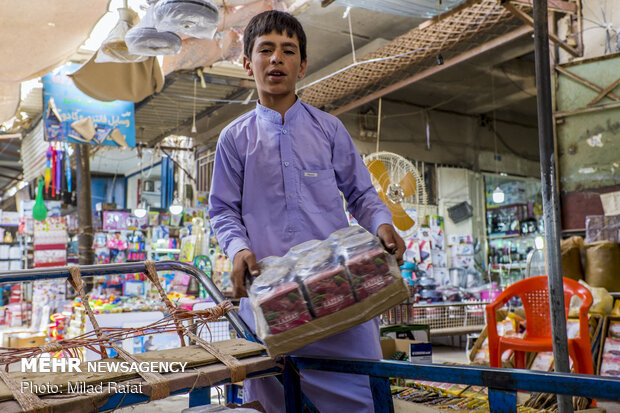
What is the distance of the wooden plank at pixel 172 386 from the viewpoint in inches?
43.4

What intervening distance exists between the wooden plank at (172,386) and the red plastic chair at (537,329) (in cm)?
265

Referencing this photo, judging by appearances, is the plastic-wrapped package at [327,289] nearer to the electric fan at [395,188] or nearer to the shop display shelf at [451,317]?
the electric fan at [395,188]

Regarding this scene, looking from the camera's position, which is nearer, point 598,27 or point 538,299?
point 538,299

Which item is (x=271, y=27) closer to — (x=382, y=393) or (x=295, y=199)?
(x=295, y=199)

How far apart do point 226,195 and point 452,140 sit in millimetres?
11143

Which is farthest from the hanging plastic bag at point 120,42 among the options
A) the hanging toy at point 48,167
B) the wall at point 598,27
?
the hanging toy at point 48,167

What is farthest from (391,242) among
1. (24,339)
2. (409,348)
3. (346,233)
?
(24,339)

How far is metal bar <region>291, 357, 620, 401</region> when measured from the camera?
0.91 metres

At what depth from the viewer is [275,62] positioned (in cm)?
159

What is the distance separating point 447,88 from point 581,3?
4536 mm

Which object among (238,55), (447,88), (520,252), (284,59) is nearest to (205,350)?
(284,59)

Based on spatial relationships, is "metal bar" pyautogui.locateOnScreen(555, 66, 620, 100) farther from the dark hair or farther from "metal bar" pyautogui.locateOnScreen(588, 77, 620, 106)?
the dark hair

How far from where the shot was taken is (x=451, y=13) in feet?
18.1

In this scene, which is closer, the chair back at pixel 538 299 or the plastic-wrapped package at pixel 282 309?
the plastic-wrapped package at pixel 282 309
